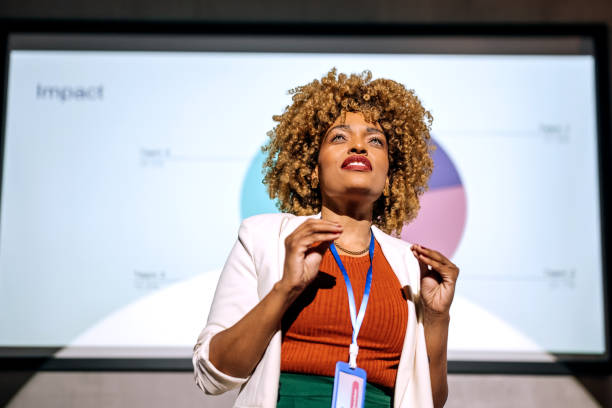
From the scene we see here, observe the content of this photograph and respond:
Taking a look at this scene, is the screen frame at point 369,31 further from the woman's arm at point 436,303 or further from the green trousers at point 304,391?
the green trousers at point 304,391

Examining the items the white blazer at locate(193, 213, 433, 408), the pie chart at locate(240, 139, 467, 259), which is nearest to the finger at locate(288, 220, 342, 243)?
the white blazer at locate(193, 213, 433, 408)

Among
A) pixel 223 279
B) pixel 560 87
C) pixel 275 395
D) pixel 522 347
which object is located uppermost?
pixel 560 87

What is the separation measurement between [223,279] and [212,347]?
0.16 m

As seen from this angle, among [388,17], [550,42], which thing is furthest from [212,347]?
[550,42]

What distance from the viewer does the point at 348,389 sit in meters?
1.13

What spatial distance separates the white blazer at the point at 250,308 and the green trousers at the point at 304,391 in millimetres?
45

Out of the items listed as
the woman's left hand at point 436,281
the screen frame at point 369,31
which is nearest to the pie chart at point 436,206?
the screen frame at point 369,31

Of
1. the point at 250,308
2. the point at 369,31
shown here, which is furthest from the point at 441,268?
the point at 369,31

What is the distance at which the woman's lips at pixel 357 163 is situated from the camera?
131 centimetres

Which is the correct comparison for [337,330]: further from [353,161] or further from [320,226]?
[353,161]

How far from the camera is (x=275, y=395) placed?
3.72 ft

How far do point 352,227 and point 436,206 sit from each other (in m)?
1.49

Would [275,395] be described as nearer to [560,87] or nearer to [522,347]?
[522,347]

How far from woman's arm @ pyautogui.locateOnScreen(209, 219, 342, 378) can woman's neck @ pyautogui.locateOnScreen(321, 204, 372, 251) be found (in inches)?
9.3
